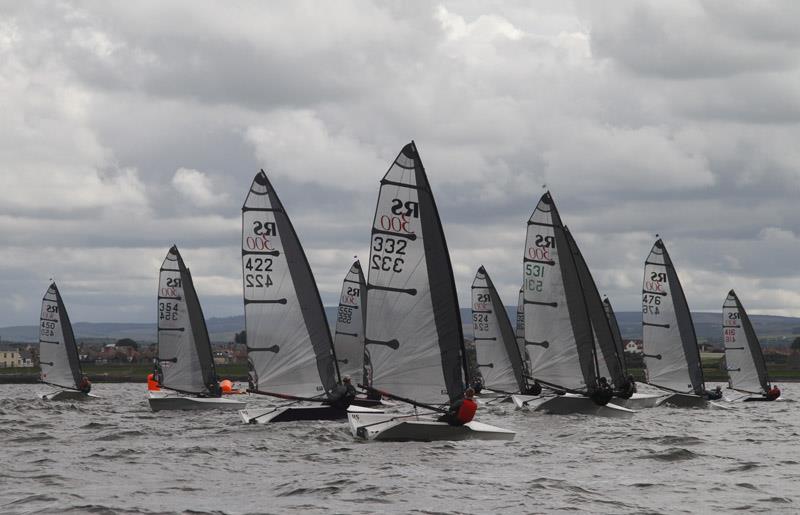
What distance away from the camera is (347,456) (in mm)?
32000

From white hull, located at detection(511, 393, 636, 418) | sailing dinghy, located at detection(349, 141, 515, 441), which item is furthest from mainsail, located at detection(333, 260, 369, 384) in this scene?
sailing dinghy, located at detection(349, 141, 515, 441)

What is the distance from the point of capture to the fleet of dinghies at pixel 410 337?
117 ft

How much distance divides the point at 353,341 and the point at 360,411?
944 inches

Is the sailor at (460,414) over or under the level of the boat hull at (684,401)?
over

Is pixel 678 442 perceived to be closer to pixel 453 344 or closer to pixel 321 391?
pixel 453 344

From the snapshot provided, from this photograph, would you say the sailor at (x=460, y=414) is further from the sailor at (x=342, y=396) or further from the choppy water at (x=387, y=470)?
the sailor at (x=342, y=396)

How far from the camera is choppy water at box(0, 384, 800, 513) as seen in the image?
24.8m

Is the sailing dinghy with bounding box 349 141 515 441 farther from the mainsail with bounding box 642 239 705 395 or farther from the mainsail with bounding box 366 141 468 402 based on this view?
the mainsail with bounding box 642 239 705 395

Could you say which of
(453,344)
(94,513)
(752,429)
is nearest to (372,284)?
(453,344)

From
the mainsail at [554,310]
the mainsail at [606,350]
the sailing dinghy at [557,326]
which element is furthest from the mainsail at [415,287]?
the mainsail at [606,350]

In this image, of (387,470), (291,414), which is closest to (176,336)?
(291,414)

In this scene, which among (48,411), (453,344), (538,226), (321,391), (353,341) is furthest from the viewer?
(353,341)

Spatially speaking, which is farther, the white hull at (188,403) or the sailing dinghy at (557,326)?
the white hull at (188,403)

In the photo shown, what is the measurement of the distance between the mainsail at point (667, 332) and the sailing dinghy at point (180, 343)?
21.8 m
